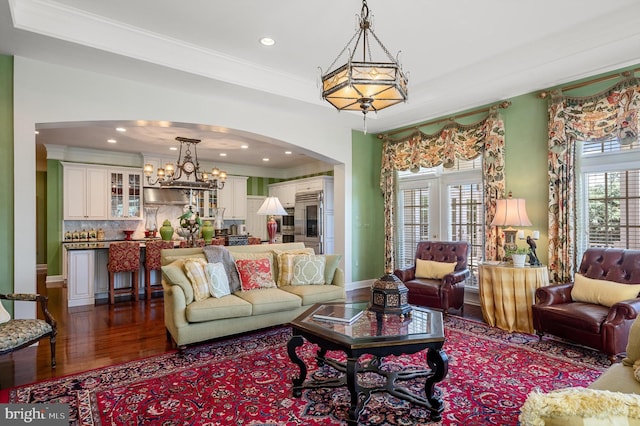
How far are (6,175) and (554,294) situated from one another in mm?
5595

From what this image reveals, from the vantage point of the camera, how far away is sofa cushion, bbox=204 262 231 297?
3848 millimetres

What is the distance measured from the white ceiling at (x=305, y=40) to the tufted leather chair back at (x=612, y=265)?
199cm

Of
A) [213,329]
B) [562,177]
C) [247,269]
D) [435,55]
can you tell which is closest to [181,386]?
[213,329]

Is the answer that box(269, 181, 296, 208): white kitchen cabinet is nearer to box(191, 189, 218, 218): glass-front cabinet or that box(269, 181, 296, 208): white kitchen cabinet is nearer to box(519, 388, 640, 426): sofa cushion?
box(191, 189, 218, 218): glass-front cabinet

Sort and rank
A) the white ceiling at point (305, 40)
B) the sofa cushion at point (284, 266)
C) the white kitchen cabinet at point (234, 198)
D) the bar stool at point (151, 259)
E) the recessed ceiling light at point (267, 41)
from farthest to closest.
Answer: the white kitchen cabinet at point (234, 198) < the bar stool at point (151, 259) < the sofa cushion at point (284, 266) < the recessed ceiling light at point (267, 41) < the white ceiling at point (305, 40)

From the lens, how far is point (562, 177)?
4285 mm

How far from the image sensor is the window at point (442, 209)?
5.43 m

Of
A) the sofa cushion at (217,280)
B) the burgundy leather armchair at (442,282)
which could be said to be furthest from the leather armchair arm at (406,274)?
the sofa cushion at (217,280)

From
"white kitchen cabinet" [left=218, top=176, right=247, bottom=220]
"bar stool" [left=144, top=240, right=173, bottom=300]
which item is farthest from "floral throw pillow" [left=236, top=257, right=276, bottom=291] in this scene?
"white kitchen cabinet" [left=218, top=176, right=247, bottom=220]

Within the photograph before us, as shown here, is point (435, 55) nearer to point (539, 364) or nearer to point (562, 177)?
point (562, 177)

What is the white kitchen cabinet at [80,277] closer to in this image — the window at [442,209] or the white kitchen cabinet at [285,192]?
the white kitchen cabinet at [285,192]

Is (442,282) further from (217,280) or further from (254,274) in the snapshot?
(217,280)

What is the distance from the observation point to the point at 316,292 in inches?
168

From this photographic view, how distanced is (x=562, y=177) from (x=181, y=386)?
455cm
